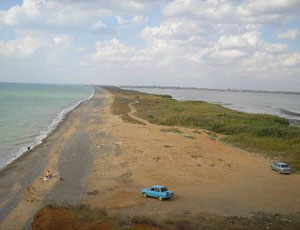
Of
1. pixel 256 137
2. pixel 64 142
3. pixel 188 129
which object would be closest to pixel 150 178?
pixel 64 142

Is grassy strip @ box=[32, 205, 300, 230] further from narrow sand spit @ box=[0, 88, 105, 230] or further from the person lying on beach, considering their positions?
the person lying on beach

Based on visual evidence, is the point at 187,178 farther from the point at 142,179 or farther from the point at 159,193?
the point at 159,193

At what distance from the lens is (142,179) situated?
23.3 meters

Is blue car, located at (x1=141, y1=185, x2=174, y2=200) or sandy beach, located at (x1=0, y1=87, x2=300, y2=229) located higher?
blue car, located at (x1=141, y1=185, x2=174, y2=200)

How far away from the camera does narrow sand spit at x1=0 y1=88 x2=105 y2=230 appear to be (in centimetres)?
1787

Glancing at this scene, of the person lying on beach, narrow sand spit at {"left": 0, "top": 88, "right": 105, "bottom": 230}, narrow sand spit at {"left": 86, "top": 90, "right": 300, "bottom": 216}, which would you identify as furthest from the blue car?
the person lying on beach

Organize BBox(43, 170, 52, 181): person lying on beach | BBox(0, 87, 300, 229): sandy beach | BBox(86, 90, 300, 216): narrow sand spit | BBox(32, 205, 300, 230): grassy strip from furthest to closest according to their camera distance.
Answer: BBox(43, 170, 52, 181): person lying on beach < BBox(86, 90, 300, 216): narrow sand spit < BBox(0, 87, 300, 229): sandy beach < BBox(32, 205, 300, 230): grassy strip

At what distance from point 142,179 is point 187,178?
10.9 ft

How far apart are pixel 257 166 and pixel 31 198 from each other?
60.1ft

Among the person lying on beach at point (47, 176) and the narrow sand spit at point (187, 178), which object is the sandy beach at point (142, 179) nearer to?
the narrow sand spit at point (187, 178)

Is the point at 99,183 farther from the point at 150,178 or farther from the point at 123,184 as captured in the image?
the point at 150,178

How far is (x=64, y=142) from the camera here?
120 ft

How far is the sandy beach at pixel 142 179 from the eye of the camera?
18234 millimetres

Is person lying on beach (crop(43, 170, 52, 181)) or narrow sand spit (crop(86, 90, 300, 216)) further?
person lying on beach (crop(43, 170, 52, 181))
